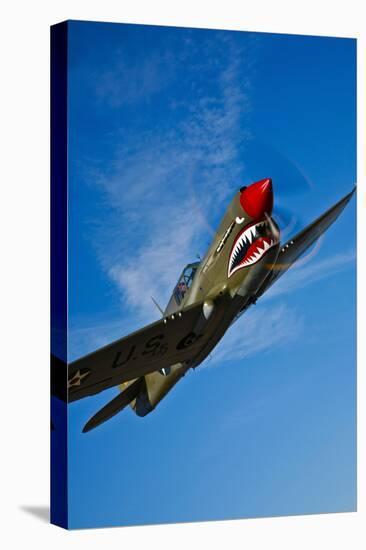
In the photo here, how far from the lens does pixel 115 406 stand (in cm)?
1609

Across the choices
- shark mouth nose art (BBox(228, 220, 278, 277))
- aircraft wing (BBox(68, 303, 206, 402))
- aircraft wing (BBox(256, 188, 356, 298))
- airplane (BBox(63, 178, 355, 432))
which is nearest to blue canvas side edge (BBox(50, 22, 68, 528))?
aircraft wing (BBox(68, 303, 206, 402))

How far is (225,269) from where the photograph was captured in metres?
16.6

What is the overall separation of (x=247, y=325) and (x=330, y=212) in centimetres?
153

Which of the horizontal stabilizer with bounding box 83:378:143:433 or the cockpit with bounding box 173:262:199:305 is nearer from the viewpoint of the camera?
the horizontal stabilizer with bounding box 83:378:143:433

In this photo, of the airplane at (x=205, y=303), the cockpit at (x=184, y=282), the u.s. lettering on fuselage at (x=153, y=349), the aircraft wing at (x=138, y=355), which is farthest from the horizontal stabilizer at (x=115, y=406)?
the cockpit at (x=184, y=282)

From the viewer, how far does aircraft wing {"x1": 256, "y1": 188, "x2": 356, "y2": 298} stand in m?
16.7

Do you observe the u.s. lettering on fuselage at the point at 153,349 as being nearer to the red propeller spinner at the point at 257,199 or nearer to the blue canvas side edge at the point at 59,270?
the blue canvas side edge at the point at 59,270

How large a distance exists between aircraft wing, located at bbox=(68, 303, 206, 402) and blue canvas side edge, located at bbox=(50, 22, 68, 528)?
225 mm

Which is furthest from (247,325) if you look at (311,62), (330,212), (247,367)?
(311,62)

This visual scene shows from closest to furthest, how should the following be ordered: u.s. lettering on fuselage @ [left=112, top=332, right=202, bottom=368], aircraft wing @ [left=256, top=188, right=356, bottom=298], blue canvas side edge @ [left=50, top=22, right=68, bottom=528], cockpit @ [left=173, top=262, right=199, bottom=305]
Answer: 1. blue canvas side edge @ [left=50, top=22, right=68, bottom=528]
2. u.s. lettering on fuselage @ [left=112, top=332, right=202, bottom=368]
3. cockpit @ [left=173, top=262, right=199, bottom=305]
4. aircraft wing @ [left=256, top=188, right=356, bottom=298]

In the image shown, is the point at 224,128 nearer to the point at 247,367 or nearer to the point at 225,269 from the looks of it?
the point at 225,269

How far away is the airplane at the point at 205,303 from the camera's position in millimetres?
16188

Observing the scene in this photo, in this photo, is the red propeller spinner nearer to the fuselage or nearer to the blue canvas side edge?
the fuselage

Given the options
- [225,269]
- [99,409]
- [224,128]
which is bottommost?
[99,409]
